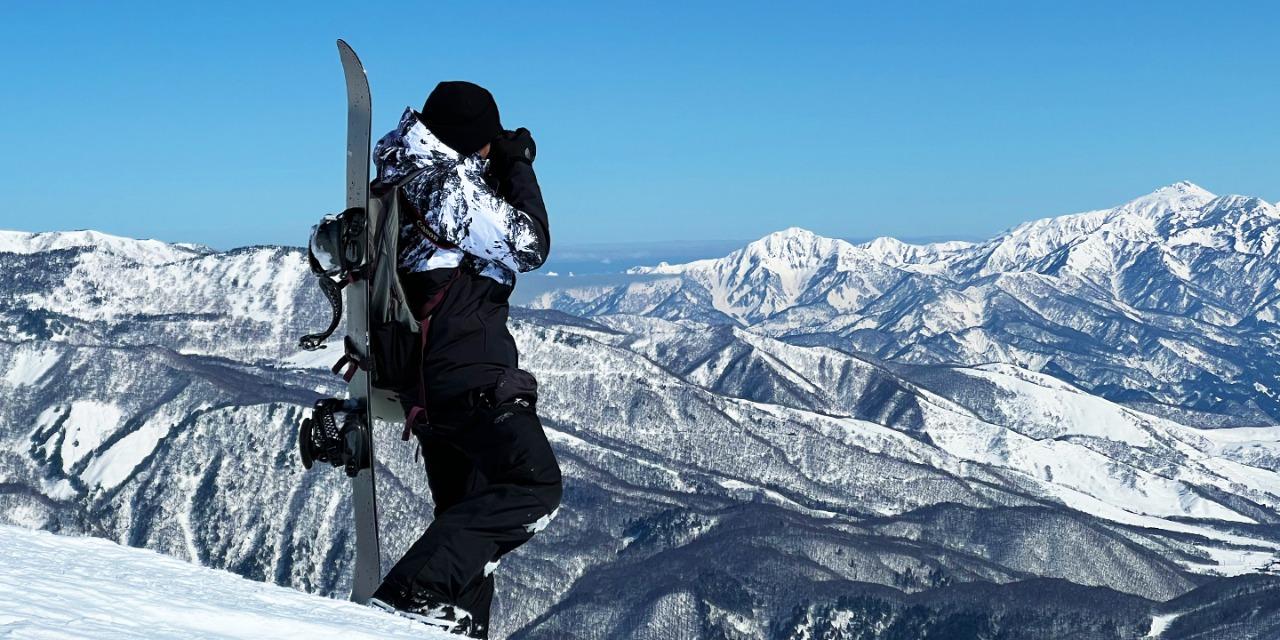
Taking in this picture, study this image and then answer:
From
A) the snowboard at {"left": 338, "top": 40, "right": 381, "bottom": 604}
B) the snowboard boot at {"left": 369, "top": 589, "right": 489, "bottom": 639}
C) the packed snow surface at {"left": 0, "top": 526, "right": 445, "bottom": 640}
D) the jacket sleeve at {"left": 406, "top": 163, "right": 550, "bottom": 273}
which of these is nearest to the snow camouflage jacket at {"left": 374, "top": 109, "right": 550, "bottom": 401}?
the jacket sleeve at {"left": 406, "top": 163, "right": 550, "bottom": 273}

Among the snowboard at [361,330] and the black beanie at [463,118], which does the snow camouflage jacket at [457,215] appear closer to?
the black beanie at [463,118]

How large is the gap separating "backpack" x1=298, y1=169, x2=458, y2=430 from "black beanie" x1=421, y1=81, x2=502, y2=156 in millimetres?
496

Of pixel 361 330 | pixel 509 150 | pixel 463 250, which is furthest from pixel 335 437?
pixel 509 150

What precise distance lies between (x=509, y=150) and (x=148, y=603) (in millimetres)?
4889

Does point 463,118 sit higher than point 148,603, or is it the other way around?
point 463,118

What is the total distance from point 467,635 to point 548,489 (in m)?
1.51

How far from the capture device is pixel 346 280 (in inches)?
453

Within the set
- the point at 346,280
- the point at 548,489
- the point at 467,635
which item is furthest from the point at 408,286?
the point at 467,635

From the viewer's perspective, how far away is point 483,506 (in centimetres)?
1091

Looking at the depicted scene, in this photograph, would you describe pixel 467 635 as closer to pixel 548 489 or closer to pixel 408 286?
pixel 548 489

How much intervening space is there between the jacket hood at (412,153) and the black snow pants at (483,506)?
2.18 meters

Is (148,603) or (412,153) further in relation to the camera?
(412,153)

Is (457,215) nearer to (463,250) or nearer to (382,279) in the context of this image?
(463,250)

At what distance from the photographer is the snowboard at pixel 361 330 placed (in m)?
11.6
